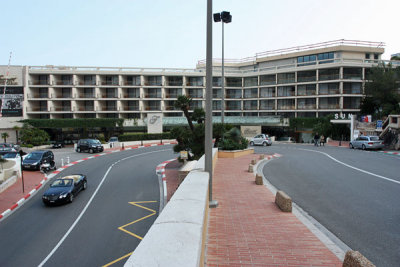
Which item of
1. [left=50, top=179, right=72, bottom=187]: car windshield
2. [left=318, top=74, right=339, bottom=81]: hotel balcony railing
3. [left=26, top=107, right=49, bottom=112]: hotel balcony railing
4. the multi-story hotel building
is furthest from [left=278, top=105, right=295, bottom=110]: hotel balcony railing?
[left=26, top=107, right=49, bottom=112]: hotel balcony railing

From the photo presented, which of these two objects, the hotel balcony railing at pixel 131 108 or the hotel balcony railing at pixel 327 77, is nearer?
the hotel balcony railing at pixel 327 77

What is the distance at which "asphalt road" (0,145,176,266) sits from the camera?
31.2 ft

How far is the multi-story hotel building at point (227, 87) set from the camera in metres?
46.3

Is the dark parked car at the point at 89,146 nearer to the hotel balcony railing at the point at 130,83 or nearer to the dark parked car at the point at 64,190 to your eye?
the dark parked car at the point at 64,190

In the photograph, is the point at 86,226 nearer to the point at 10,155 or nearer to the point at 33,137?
the point at 10,155

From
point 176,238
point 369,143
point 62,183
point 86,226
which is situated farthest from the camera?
point 369,143

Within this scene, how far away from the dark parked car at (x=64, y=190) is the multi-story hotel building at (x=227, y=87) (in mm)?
33219

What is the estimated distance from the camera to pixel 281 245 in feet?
19.7

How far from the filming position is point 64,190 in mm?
15930

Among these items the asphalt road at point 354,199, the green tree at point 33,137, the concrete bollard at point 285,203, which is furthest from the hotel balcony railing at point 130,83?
the concrete bollard at point 285,203

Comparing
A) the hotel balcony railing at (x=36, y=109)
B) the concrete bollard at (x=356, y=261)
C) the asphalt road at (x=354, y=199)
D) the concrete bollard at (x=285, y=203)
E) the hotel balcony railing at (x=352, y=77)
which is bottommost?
the asphalt road at (x=354, y=199)

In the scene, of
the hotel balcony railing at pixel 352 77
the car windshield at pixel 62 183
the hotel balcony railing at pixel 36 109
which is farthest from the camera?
the hotel balcony railing at pixel 36 109

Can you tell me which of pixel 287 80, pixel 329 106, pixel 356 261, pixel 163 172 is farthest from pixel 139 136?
pixel 356 261

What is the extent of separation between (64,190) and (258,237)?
43.8 ft
